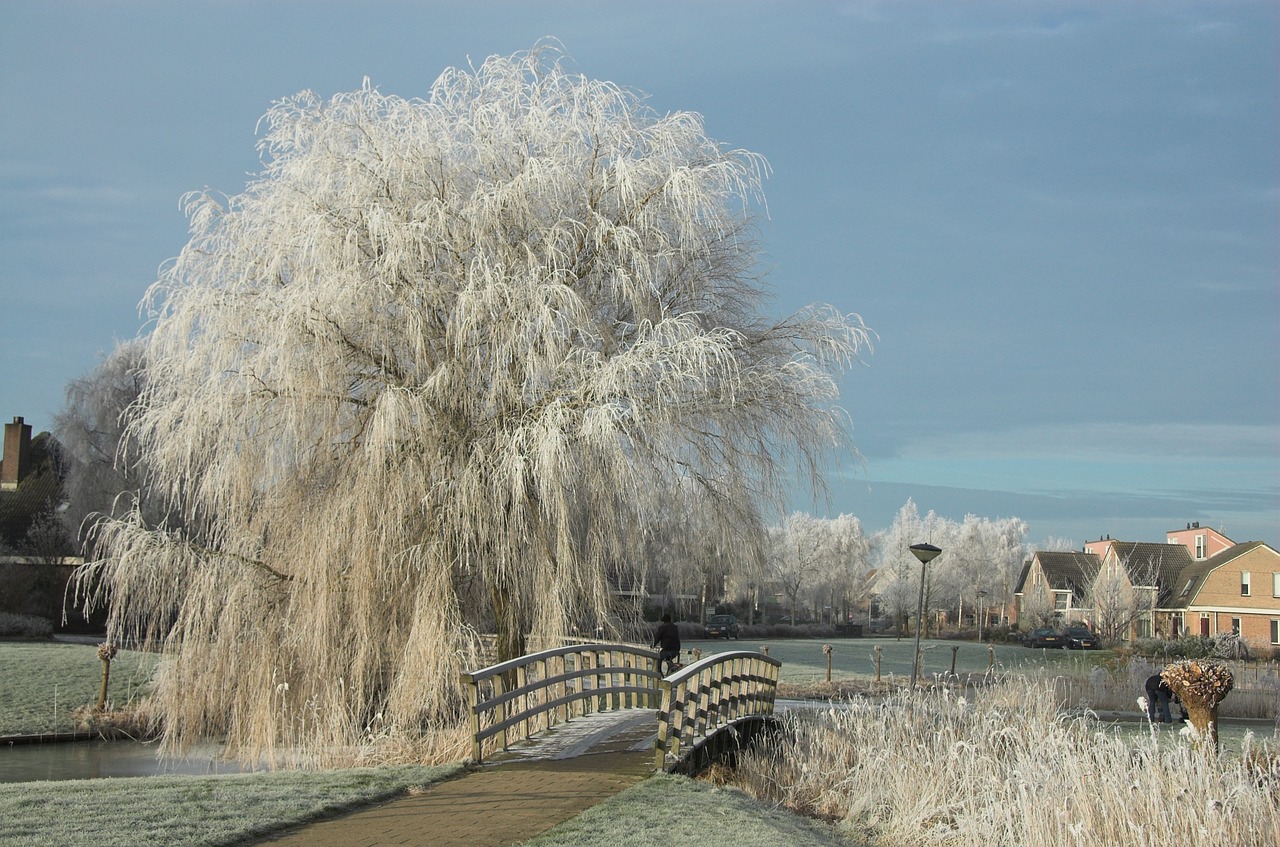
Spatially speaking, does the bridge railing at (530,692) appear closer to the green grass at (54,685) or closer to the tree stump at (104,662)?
the green grass at (54,685)

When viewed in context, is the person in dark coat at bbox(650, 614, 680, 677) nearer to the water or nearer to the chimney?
the water

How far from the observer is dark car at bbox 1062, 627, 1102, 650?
5838cm

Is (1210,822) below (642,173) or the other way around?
below

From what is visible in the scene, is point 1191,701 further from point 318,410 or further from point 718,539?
point 318,410

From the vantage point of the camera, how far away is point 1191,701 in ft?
49.7

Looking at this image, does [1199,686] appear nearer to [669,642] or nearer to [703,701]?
[703,701]

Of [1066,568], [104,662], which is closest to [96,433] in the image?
[104,662]

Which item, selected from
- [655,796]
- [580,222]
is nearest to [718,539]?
[580,222]

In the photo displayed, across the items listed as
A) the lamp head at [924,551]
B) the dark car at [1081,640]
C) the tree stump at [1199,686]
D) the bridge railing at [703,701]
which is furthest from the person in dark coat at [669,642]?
the dark car at [1081,640]

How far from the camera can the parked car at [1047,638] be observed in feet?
199

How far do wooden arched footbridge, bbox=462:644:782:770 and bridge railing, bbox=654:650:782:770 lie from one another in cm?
1

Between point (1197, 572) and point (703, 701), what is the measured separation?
62386 millimetres

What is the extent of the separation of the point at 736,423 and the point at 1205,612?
2267 inches

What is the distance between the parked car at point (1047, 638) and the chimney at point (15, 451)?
2023 inches
